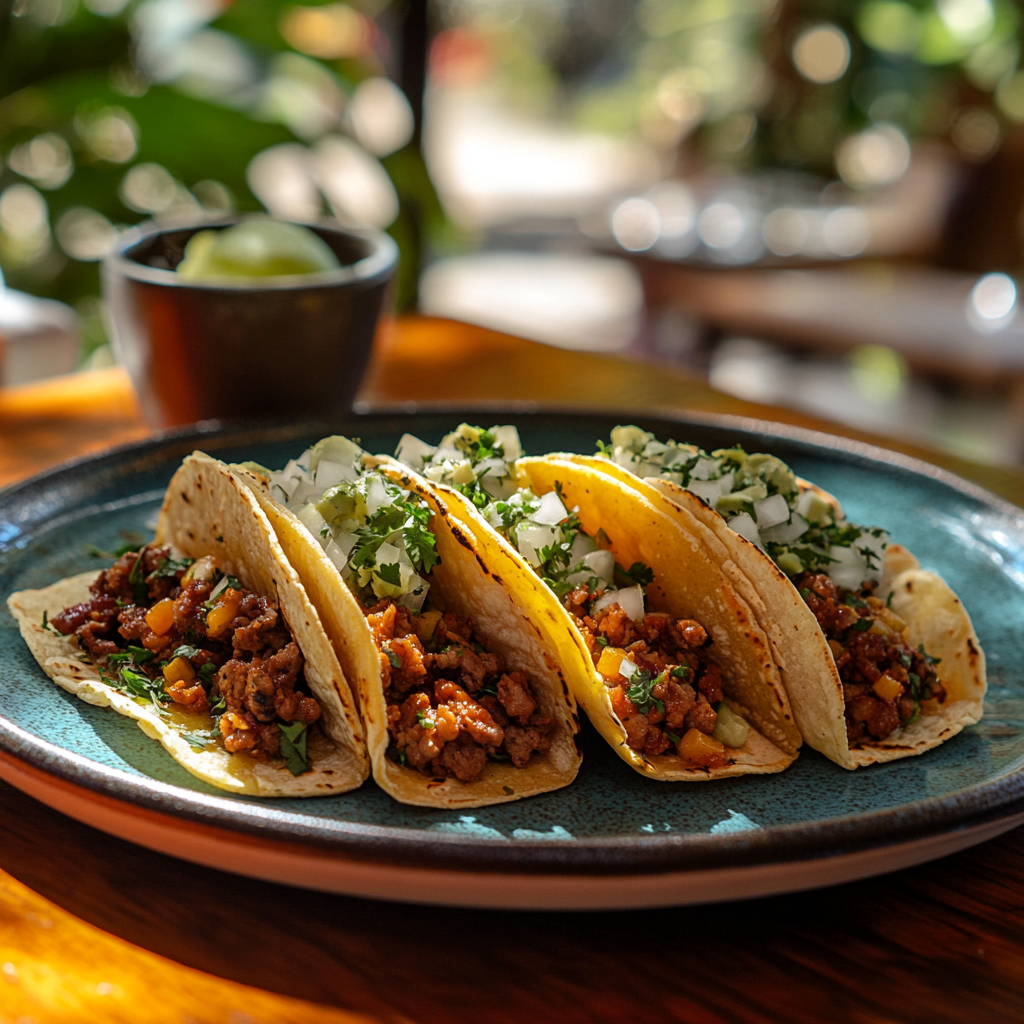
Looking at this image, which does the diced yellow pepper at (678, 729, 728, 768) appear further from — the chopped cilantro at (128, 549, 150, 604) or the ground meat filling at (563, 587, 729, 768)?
the chopped cilantro at (128, 549, 150, 604)

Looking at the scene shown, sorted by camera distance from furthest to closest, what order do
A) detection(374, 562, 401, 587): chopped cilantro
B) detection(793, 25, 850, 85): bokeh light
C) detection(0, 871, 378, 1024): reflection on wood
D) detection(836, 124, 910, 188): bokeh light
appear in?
detection(836, 124, 910, 188): bokeh light < detection(793, 25, 850, 85): bokeh light < detection(374, 562, 401, 587): chopped cilantro < detection(0, 871, 378, 1024): reflection on wood

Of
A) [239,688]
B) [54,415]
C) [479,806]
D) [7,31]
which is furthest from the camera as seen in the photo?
[7,31]

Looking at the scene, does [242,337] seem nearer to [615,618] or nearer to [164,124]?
[615,618]

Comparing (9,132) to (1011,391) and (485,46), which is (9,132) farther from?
(485,46)

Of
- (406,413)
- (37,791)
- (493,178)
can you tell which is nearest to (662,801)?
(37,791)

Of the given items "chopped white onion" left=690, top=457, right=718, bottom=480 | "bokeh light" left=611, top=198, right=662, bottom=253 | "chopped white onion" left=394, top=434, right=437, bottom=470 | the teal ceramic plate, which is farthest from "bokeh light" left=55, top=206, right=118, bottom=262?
"chopped white onion" left=690, top=457, right=718, bottom=480

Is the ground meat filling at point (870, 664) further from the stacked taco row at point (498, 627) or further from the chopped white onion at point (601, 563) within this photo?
the chopped white onion at point (601, 563)

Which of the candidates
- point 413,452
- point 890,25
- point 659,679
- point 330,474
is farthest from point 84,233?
point 890,25
